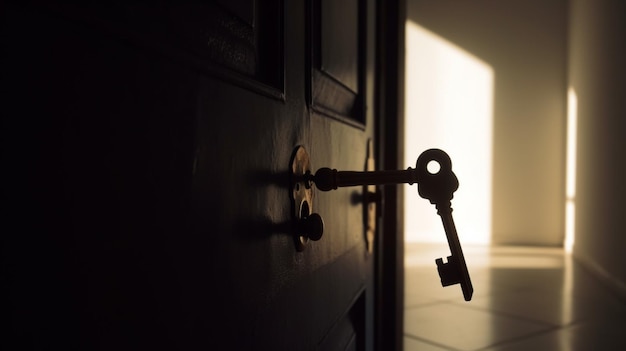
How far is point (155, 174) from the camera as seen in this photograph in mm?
230

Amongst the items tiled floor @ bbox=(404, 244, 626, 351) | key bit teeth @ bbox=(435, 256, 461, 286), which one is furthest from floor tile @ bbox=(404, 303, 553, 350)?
key bit teeth @ bbox=(435, 256, 461, 286)

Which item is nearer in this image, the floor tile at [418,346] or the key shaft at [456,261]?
the key shaft at [456,261]

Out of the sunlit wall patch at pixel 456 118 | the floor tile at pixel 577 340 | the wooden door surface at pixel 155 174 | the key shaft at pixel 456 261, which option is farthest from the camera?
the sunlit wall patch at pixel 456 118

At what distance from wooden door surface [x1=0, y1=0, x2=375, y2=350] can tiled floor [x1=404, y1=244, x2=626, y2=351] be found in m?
1.30

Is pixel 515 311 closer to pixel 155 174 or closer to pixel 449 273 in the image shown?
pixel 449 273

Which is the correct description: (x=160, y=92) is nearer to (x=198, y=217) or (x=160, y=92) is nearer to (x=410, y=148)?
(x=198, y=217)

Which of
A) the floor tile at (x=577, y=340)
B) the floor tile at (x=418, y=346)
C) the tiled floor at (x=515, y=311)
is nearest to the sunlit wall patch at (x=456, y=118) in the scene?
the tiled floor at (x=515, y=311)

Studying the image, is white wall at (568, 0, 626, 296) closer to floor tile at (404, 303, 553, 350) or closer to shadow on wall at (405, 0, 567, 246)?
shadow on wall at (405, 0, 567, 246)

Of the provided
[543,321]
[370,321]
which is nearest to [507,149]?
[543,321]

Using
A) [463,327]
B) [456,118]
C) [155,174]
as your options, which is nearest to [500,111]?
[456,118]

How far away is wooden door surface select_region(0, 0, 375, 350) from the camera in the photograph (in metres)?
0.17

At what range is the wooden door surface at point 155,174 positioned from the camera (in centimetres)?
17

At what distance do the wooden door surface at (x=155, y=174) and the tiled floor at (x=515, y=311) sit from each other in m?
1.30

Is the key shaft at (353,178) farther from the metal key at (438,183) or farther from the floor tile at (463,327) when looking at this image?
the floor tile at (463,327)
